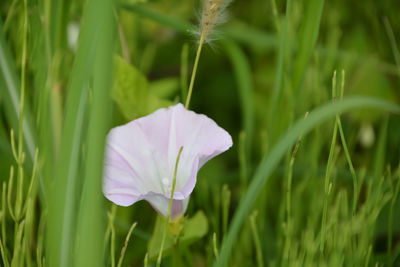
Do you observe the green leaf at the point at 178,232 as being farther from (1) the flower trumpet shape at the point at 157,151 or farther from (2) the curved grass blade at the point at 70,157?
(2) the curved grass blade at the point at 70,157

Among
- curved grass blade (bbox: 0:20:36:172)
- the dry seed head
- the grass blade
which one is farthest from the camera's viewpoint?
curved grass blade (bbox: 0:20:36:172)

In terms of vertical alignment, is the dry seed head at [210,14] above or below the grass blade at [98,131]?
above

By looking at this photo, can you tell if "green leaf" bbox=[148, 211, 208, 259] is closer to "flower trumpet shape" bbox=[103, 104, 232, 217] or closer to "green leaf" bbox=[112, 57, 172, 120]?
"flower trumpet shape" bbox=[103, 104, 232, 217]

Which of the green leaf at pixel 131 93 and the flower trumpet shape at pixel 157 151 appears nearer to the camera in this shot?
the flower trumpet shape at pixel 157 151

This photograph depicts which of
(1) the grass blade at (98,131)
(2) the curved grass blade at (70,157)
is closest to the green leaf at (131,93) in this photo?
(2) the curved grass blade at (70,157)

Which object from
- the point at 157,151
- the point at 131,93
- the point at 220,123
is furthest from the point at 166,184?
→ the point at 220,123

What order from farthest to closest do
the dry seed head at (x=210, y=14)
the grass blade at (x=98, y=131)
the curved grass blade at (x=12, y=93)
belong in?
1. the curved grass blade at (x=12, y=93)
2. the dry seed head at (x=210, y=14)
3. the grass blade at (x=98, y=131)

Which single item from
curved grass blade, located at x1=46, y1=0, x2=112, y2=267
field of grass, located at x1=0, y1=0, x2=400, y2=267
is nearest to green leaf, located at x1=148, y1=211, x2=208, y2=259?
field of grass, located at x1=0, y1=0, x2=400, y2=267

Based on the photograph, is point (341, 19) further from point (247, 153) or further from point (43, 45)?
point (43, 45)
